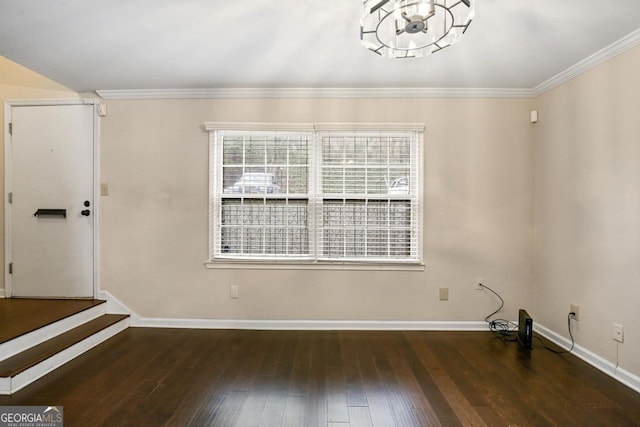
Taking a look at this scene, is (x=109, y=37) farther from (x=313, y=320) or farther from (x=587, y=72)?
(x=587, y=72)

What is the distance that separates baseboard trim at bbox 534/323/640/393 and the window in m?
1.38

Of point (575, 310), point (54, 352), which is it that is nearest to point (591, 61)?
point (575, 310)

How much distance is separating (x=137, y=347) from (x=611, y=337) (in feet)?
12.5

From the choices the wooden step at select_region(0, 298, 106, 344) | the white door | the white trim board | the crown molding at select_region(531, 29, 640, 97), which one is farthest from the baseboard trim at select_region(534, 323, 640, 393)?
the white door

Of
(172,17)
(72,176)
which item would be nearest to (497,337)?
(172,17)

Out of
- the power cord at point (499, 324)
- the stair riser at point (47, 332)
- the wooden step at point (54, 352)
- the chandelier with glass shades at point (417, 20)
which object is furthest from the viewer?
the power cord at point (499, 324)

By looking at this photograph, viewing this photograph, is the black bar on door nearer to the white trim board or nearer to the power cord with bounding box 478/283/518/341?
the white trim board

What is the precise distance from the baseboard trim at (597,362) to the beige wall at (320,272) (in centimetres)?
36

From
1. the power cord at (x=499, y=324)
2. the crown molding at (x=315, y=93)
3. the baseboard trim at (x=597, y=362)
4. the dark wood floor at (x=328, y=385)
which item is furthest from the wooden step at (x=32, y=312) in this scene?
the baseboard trim at (x=597, y=362)

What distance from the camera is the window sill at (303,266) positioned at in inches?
123

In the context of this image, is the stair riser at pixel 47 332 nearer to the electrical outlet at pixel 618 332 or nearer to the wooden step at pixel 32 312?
the wooden step at pixel 32 312

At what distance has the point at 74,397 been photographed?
77.6 inches

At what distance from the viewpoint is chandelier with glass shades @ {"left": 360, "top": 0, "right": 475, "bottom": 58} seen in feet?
4.83

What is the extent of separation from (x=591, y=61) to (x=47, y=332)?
4928 mm
